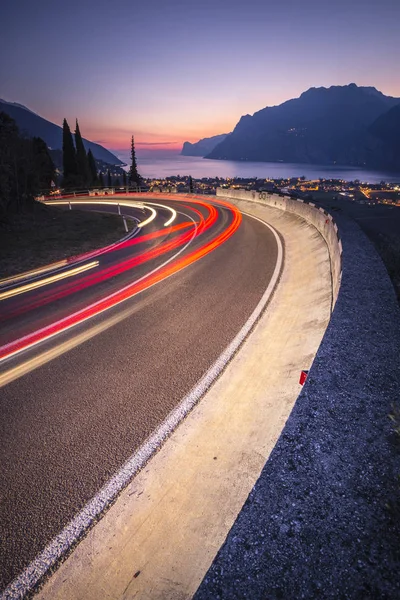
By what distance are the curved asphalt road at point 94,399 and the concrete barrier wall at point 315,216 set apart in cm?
203

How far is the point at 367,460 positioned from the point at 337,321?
2.41 metres

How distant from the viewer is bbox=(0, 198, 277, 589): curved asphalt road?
3.18m

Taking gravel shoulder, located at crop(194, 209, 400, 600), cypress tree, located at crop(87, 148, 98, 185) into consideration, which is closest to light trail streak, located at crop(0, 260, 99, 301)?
gravel shoulder, located at crop(194, 209, 400, 600)

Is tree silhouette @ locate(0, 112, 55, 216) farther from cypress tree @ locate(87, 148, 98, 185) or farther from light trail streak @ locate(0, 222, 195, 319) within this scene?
cypress tree @ locate(87, 148, 98, 185)

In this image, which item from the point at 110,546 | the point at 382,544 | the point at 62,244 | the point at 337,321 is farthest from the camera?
the point at 62,244

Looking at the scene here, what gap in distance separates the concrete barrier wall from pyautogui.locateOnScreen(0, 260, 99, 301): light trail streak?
8.51m

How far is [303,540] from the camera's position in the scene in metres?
2.00

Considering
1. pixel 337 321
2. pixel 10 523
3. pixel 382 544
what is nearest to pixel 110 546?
pixel 10 523

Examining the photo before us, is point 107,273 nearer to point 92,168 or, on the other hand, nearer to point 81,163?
point 81,163

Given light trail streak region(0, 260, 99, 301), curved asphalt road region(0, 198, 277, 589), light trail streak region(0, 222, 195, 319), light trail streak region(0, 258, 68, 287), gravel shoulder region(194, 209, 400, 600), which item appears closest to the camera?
gravel shoulder region(194, 209, 400, 600)

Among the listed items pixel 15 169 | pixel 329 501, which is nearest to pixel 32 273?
pixel 329 501

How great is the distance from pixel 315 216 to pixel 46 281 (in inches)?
485

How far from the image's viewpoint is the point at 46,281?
10.1 metres

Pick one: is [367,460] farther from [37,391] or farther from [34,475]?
[37,391]
